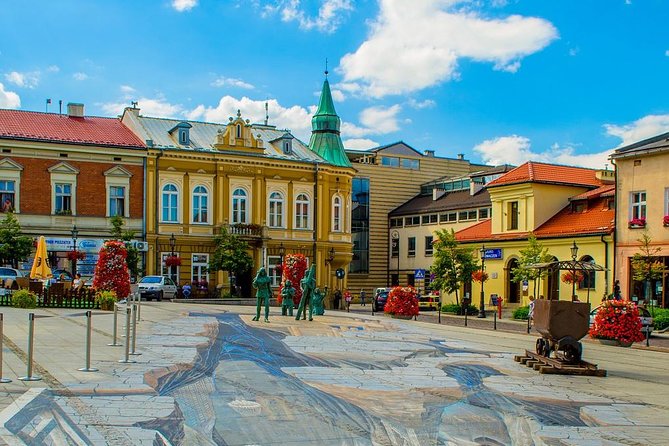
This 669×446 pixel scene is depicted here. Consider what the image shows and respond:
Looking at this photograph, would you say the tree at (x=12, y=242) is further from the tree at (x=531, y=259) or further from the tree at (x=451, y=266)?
the tree at (x=531, y=259)

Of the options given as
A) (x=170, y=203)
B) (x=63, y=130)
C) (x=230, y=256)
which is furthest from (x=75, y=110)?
(x=230, y=256)

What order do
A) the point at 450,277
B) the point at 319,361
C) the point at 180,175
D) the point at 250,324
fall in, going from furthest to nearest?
the point at 180,175 → the point at 450,277 → the point at 250,324 → the point at 319,361

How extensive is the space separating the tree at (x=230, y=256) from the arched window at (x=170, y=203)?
3133mm

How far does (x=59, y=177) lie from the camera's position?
5034cm

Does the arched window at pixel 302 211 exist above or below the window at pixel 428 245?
above

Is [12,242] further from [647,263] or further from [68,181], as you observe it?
[647,263]

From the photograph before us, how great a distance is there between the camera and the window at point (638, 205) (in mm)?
40969

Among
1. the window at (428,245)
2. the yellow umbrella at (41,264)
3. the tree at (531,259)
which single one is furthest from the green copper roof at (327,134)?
the yellow umbrella at (41,264)

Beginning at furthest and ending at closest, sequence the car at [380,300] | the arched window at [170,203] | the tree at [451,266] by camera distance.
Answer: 1. the arched window at [170,203]
2. the car at [380,300]
3. the tree at [451,266]

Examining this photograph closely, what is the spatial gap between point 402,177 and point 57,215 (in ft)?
107

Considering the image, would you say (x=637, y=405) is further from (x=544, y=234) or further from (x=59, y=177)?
(x=59, y=177)

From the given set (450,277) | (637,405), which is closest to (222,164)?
(450,277)

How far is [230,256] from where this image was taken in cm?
5288

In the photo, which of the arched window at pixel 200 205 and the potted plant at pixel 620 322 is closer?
the potted plant at pixel 620 322
